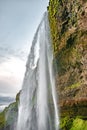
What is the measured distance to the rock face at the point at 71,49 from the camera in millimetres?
63406

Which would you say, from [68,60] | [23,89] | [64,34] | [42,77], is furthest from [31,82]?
[64,34]

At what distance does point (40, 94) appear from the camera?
42156 millimetres

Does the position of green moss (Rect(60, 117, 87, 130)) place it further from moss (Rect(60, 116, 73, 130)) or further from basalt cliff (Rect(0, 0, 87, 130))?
basalt cliff (Rect(0, 0, 87, 130))

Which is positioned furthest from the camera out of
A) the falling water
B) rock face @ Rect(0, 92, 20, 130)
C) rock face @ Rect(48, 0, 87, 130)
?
rock face @ Rect(0, 92, 20, 130)

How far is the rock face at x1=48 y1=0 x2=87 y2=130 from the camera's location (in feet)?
208

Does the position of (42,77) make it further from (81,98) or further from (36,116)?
(81,98)

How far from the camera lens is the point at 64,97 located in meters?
65.2

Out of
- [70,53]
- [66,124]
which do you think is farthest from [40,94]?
[70,53]

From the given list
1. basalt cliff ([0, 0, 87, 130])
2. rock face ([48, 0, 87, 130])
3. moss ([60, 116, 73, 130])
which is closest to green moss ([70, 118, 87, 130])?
moss ([60, 116, 73, 130])

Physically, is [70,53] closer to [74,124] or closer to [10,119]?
[10,119]

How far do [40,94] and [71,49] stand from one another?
30050 millimetres

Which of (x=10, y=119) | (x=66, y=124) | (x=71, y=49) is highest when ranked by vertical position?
(x=71, y=49)

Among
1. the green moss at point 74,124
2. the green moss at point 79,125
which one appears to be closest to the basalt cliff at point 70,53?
the green moss at point 74,124

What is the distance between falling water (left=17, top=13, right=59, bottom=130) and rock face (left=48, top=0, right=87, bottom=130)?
938 cm
